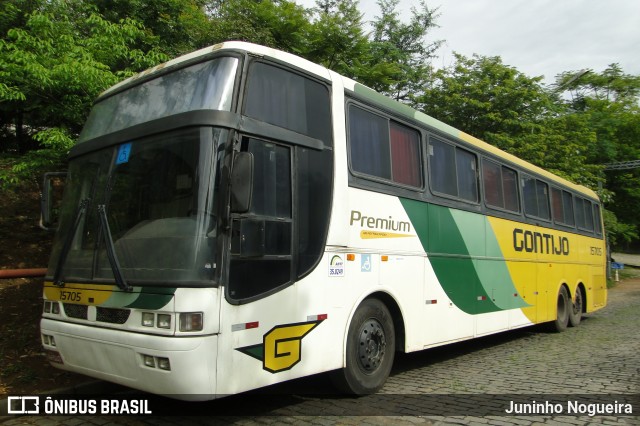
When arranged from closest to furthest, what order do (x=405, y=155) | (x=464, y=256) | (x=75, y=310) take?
(x=75, y=310), (x=405, y=155), (x=464, y=256)

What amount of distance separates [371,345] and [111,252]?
2.96 meters

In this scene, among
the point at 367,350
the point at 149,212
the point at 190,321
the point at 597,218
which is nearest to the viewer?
the point at 190,321

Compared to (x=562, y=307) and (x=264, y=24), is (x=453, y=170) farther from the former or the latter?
(x=264, y=24)

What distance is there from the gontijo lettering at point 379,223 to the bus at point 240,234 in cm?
2

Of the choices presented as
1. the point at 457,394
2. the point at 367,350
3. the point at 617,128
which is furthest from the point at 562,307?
the point at 617,128

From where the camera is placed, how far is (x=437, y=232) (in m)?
7.02

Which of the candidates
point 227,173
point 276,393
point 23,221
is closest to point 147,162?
point 227,173

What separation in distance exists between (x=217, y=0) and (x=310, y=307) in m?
14.2

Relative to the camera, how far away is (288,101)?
4.85m

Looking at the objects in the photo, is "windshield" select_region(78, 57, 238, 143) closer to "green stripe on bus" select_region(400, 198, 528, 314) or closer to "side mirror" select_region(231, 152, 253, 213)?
"side mirror" select_region(231, 152, 253, 213)


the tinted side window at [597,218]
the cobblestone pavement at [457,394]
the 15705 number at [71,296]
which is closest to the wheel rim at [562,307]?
the cobblestone pavement at [457,394]

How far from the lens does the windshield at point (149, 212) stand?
3992mm

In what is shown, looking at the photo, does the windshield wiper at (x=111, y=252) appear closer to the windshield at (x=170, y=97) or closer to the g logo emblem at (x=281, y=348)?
the windshield at (x=170, y=97)

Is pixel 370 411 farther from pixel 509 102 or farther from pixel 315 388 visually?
pixel 509 102
